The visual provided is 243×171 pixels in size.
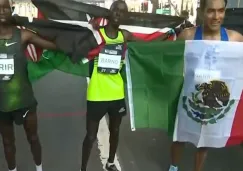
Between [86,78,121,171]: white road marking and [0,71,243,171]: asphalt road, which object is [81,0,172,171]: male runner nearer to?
[86,78,121,171]: white road marking

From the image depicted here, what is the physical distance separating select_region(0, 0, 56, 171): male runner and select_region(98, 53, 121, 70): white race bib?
0.46 m

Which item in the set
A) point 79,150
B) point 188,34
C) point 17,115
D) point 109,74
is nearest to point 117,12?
point 109,74

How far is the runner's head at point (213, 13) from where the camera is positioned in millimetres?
3217

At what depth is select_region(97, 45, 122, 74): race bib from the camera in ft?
11.2

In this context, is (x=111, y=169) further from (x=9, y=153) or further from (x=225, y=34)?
(x=225, y=34)

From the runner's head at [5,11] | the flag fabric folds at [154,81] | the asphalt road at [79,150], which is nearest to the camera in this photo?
the runner's head at [5,11]

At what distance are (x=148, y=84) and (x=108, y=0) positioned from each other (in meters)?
1.59

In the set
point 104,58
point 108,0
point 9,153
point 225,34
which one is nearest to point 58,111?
point 108,0

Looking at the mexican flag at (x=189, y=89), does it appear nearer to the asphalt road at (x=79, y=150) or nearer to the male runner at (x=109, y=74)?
the male runner at (x=109, y=74)

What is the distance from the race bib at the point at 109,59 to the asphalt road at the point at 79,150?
1.32 m

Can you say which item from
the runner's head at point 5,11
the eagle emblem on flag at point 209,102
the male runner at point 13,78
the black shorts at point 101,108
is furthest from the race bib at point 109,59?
the runner's head at point 5,11

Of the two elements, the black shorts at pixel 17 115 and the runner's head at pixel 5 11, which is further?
the black shorts at pixel 17 115

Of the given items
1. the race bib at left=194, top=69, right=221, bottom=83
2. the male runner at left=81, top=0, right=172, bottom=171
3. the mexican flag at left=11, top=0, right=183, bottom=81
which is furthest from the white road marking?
the race bib at left=194, top=69, right=221, bottom=83

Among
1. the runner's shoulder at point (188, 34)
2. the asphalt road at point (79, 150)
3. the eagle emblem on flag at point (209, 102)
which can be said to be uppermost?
the runner's shoulder at point (188, 34)
